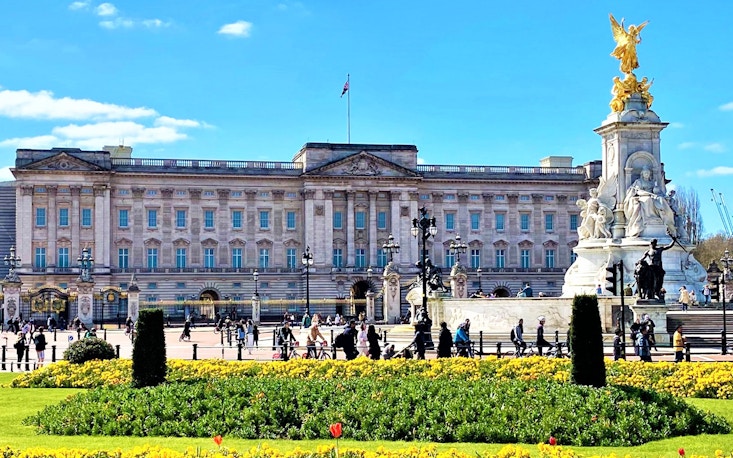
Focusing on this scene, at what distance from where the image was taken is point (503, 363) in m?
23.3

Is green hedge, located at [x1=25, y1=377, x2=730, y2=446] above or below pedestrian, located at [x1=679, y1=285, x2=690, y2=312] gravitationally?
below

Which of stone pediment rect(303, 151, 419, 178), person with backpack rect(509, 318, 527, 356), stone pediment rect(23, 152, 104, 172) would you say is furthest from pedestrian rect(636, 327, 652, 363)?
stone pediment rect(23, 152, 104, 172)

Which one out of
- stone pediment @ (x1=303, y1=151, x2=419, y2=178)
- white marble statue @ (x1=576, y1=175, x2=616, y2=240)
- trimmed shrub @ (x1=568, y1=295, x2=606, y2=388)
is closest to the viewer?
trimmed shrub @ (x1=568, y1=295, x2=606, y2=388)

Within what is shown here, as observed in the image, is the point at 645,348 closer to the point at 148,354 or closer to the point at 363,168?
the point at 148,354

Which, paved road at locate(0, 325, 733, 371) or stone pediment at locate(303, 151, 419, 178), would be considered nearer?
paved road at locate(0, 325, 733, 371)

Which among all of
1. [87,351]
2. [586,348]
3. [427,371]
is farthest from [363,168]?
[586,348]

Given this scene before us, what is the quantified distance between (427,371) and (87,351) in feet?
33.0

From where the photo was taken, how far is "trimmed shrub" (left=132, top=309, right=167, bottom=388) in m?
19.4

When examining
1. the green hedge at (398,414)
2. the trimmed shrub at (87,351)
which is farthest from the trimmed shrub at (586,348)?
the trimmed shrub at (87,351)

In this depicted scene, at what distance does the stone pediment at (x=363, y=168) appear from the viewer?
89.8 metres

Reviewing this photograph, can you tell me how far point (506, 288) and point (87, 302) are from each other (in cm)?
4169

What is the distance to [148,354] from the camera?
19516 millimetres

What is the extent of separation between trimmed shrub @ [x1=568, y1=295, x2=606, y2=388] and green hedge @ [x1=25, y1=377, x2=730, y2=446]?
40cm

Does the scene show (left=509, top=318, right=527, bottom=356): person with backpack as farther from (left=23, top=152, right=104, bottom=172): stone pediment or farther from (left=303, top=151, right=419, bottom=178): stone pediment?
(left=23, top=152, right=104, bottom=172): stone pediment
